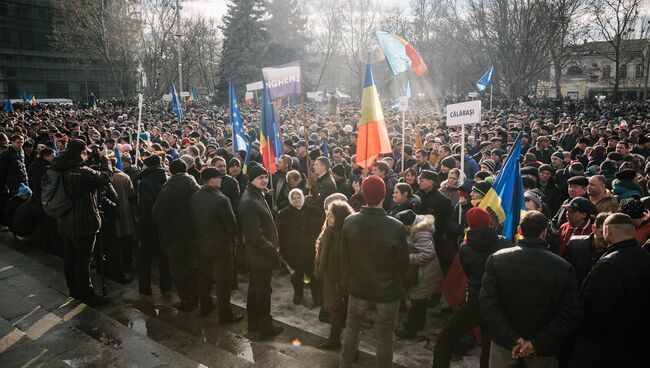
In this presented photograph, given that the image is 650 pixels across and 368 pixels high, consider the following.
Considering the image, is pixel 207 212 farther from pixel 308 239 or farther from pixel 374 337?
pixel 374 337

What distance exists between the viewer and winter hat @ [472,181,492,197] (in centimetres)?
569

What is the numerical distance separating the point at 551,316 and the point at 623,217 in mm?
990

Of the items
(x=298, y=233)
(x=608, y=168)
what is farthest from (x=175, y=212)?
(x=608, y=168)

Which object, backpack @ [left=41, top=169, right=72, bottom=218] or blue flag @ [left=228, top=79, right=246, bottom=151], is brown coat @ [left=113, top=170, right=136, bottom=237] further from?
blue flag @ [left=228, top=79, right=246, bottom=151]

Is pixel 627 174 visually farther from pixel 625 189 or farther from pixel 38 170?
pixel 38 170

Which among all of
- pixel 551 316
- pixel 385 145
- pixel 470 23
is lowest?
pixel 551 316

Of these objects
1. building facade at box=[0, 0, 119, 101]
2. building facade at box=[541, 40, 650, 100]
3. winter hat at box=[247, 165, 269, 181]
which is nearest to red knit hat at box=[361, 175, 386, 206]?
winter hat at box=[247, 165, 269, 181]

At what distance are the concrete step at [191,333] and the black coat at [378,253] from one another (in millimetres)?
1177

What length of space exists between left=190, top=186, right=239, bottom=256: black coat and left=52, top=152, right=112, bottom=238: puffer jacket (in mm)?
1433

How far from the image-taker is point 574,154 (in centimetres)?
1057

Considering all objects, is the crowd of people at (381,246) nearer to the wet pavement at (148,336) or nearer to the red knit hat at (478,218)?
the red knit hat at (478,218)

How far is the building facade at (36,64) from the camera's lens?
205ft

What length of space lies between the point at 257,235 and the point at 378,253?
1.66m

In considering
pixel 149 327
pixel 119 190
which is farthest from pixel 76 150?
pixel 149 327
